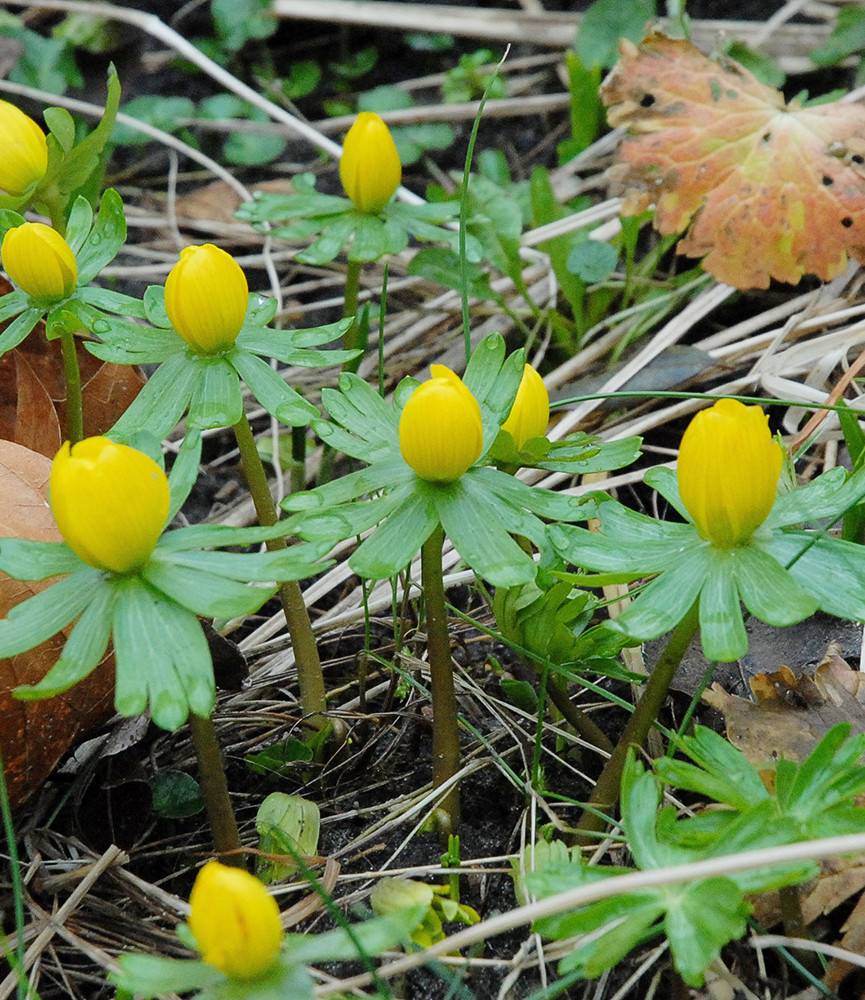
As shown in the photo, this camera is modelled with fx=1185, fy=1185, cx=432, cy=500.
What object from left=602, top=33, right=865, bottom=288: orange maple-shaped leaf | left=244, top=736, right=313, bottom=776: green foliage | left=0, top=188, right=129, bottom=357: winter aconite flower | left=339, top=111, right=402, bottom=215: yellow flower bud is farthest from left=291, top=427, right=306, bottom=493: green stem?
left=602, top=33, right=865, bottom=288: orange maple-shaped leaf

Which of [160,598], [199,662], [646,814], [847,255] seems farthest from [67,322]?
[847,255]

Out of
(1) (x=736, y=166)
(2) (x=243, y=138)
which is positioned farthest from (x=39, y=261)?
(2) (x=243, y=138)

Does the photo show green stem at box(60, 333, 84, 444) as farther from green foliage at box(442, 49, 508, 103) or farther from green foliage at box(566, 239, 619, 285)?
green foliage at box(442, 49, 508, 103)

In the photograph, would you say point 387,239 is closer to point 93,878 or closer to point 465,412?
point 465,412

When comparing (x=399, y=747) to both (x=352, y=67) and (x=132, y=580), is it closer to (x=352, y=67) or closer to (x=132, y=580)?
(x=132, y=580)

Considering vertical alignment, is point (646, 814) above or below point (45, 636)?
below

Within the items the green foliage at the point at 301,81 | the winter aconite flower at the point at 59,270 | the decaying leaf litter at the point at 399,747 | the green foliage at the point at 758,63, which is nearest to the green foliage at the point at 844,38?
the green foliage at the point at 758,63
